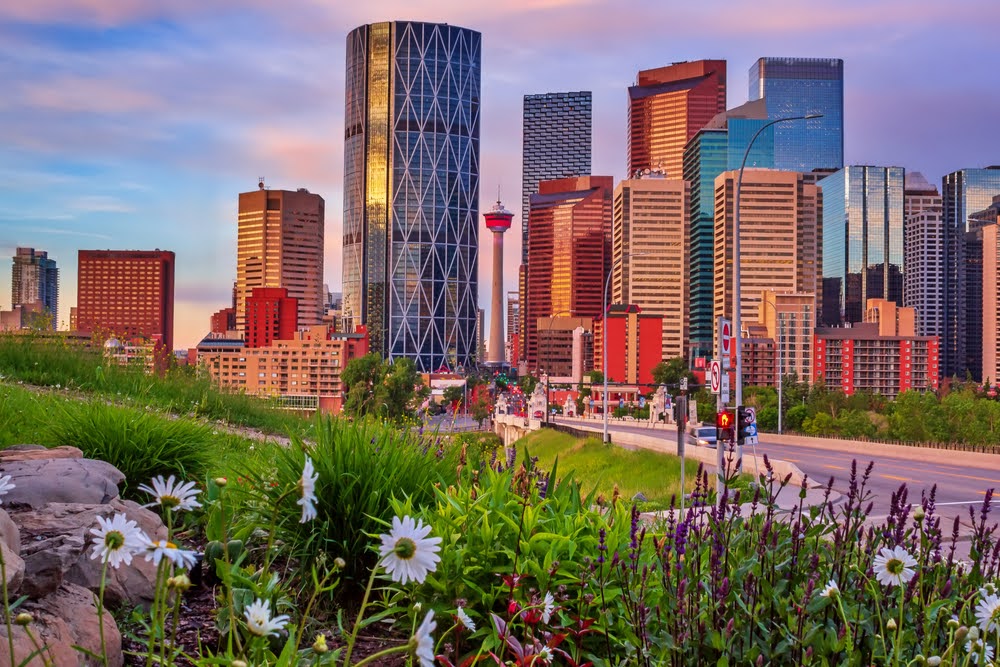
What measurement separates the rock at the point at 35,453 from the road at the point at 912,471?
14306mm

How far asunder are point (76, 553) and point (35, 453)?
108 inches

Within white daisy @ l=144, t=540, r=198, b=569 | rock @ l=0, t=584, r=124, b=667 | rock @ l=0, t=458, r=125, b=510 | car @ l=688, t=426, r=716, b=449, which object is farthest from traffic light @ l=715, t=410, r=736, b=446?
car @ l=688, t=426, r=716, b=449

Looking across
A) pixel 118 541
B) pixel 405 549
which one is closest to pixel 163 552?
pixel 118 541

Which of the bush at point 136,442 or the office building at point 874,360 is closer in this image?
the bush at point 136,442

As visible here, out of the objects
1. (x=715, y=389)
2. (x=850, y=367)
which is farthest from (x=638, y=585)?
(x=850, y=367)

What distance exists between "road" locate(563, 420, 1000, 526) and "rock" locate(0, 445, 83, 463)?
14.3 m

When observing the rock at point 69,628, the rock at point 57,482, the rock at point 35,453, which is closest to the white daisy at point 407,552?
the rock at point 69,628

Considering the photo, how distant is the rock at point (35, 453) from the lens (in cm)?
629

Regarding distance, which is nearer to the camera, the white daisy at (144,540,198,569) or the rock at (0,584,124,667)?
the white daisy at (144,540,198,569)

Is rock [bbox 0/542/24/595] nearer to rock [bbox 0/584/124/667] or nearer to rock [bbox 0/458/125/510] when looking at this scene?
rock [bbox 0/584/124/667]

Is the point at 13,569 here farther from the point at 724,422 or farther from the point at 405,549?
the point at 724,422

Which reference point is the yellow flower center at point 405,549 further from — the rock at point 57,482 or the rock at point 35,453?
the rock at point 35,453

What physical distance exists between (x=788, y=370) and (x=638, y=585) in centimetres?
18622

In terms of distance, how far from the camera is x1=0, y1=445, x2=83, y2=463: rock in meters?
6.29
